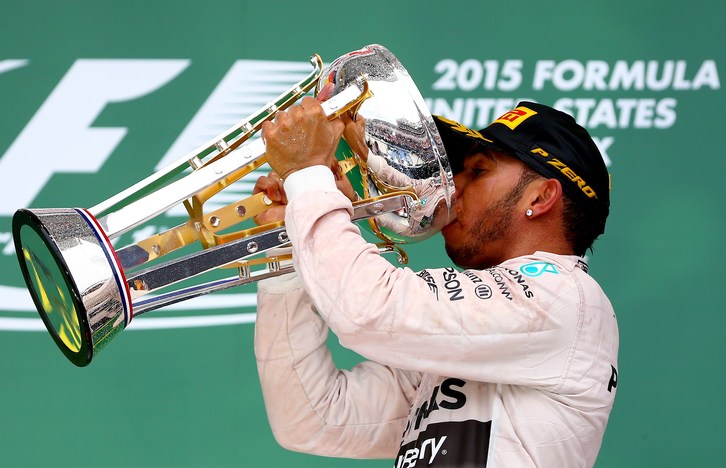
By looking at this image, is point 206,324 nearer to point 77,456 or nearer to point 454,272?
point 77,456

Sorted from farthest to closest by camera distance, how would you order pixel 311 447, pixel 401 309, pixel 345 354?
pixel 345 354, pixel 311 447, pixel 401 309

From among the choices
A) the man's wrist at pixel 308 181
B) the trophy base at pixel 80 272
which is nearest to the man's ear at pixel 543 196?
the man's wrist at pixel 308 181

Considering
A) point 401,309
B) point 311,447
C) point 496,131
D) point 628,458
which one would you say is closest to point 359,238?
point 401,309

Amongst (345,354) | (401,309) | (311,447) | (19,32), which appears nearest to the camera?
(401,309)

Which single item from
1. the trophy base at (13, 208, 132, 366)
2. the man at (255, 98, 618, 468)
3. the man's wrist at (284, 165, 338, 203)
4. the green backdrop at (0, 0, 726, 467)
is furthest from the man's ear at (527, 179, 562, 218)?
the green backdrop at (0, 0, 726, 467)

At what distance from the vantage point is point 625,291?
2.53 meters

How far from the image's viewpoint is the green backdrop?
2.38 meters

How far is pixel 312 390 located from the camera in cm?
148

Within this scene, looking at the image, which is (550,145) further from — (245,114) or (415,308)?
(245,114)

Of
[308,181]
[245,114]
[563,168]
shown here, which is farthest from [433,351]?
[245,114]

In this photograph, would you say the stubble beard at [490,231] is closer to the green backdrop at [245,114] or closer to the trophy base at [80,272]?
the trophy base at [80,272]

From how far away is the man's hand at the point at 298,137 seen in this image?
1146 mm

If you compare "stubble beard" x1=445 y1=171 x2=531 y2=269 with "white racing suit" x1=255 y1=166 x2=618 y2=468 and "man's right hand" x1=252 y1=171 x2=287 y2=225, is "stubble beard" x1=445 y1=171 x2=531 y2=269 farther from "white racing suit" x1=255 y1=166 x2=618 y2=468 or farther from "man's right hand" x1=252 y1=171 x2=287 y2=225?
"man's right hand" x1=252 y1=171 x2=287 y2=225

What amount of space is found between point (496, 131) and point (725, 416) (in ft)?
5.24
